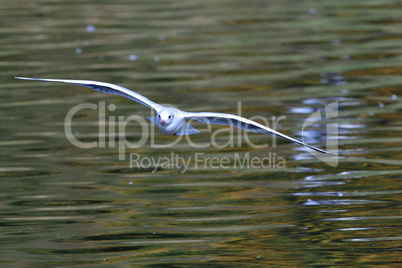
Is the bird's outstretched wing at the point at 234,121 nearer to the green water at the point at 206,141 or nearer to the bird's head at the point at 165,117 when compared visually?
the bird's head at the point at 165,117

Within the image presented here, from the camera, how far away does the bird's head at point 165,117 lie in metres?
6.02

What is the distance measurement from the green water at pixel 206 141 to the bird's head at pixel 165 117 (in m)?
1.18

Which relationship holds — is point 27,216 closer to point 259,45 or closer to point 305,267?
point 305,267

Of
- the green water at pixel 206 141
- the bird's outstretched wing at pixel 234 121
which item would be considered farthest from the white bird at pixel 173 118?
the green water at pixel 206 141

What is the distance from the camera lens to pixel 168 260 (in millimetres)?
6438

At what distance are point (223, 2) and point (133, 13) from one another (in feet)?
5.89

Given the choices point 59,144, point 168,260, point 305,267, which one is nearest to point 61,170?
point 59,144

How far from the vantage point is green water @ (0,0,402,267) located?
22.1ft

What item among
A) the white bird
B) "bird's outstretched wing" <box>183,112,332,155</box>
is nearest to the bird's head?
the white bird

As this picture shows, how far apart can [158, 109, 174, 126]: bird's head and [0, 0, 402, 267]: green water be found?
3.89 ft

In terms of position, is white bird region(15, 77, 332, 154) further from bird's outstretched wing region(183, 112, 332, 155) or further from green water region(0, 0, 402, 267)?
green water region(0, 0, 402, 267)

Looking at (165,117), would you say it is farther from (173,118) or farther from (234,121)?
(234,121)

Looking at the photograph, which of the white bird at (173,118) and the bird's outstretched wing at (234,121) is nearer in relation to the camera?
the bird's outstretched wing at (234,121)

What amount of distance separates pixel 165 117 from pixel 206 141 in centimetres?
291
